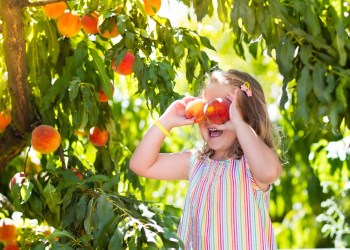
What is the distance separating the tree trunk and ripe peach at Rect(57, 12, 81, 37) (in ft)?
0.44

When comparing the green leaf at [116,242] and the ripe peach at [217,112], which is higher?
the ripe peach at [217,112]

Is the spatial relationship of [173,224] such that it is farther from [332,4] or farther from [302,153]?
[302,153]

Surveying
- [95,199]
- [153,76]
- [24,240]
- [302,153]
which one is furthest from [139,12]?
[302,153]

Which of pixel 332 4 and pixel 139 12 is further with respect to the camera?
pixel 139 12

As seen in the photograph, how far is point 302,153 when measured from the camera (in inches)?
227

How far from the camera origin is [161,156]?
2.83 m

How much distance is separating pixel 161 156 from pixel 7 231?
0.73 m

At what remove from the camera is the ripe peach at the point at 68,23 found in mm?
3018

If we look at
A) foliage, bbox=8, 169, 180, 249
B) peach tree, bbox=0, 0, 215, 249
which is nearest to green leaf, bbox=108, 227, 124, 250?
foliage, bbox=8, 169, 180, 249

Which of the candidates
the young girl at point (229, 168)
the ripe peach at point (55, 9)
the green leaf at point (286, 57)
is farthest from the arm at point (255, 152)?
the ripe peach at point (55, 9)

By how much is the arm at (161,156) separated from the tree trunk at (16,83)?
57 cm

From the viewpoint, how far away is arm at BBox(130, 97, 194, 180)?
8.93 ft

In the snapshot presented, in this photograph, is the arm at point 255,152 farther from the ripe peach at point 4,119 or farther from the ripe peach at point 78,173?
the ripe peach at point 4,119

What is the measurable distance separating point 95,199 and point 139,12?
2.18 feet
